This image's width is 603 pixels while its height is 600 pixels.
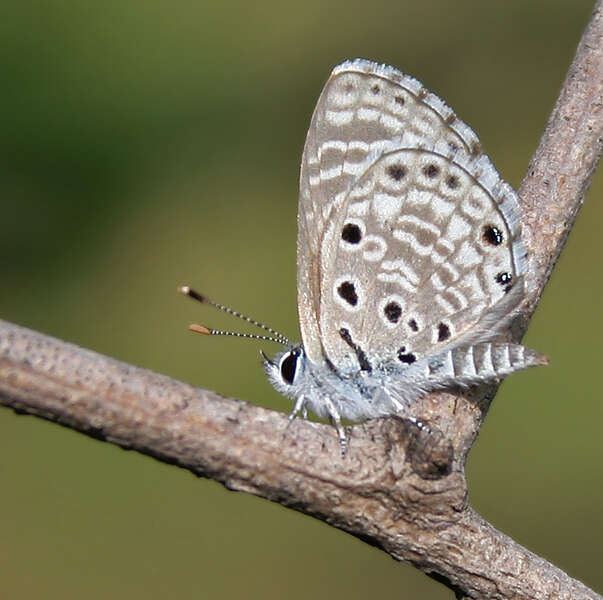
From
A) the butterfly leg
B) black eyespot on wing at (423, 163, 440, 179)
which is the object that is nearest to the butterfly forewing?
black eyespot on wing at (423, 163, 440, 179)

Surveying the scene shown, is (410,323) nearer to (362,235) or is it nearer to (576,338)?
(362,235)

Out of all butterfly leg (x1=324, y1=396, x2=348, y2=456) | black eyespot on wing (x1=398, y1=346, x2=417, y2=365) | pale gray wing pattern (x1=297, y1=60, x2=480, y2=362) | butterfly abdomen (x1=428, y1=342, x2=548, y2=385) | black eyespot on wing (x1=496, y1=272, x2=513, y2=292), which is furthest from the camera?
black eyespot on wing (x1=398, y1=346, x2=417, y2=365)

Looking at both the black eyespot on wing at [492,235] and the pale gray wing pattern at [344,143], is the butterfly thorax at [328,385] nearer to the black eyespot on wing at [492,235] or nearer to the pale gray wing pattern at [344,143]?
the pale gray wing pattern at [344,143]

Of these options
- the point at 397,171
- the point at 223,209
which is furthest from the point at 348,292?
the point at 223,209

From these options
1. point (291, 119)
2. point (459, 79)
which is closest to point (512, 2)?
point (459, 79)

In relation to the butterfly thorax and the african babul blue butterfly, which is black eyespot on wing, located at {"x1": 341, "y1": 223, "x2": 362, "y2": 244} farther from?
A: the butterfly thorax
